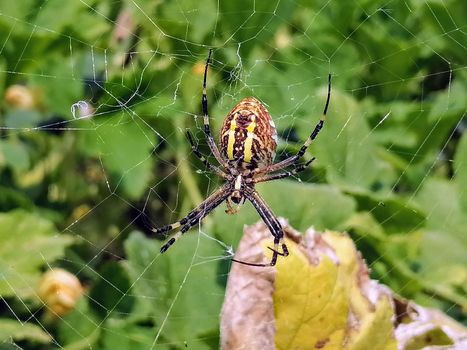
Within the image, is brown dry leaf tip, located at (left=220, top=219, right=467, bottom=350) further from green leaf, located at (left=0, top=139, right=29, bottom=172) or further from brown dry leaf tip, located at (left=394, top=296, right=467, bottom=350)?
green leaf, located at (left=0, top=139, right=29, bottom=172)

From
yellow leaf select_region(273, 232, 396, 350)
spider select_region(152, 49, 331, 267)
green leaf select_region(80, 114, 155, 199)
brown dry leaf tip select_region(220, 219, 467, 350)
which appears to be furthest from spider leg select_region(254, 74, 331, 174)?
yellow leaf select_region(273, 232, 396, 350)

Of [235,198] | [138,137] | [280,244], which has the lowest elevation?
[280,244]

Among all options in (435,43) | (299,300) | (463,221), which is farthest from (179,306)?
(435,43)

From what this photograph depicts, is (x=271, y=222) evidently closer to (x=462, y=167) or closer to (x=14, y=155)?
(x=462, y=167)

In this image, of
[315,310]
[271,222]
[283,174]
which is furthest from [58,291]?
[315,310]

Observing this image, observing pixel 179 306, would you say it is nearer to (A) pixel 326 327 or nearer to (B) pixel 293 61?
(A) pixel 326 327

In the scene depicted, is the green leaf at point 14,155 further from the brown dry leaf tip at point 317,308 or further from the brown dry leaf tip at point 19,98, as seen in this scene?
the brown dry leaf tip at point 317,308
